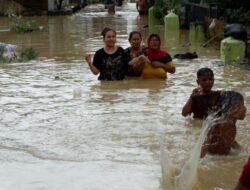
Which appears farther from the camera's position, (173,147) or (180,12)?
(180,12)

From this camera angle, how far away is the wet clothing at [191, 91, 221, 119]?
21.7 ft

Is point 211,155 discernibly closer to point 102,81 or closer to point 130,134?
point 130,134

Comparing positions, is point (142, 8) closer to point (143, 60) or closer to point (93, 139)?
point (143, 60)

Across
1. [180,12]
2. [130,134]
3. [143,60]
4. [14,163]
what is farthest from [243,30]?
[180,12]

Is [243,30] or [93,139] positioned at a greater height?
[243,30]

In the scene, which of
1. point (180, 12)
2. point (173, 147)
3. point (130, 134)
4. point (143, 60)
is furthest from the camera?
point (180, 12)

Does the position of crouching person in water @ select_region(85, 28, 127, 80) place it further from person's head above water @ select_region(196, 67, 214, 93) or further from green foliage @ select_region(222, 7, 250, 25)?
green foliage @ select_region(222, 7, 250, 25)

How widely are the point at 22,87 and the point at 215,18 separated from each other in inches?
347

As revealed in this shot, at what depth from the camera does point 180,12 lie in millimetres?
23438

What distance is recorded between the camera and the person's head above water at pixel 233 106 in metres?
5.85

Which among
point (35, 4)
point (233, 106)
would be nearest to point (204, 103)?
point (233, 106)

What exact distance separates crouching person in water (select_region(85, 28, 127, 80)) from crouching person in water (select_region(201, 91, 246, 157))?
452 cm

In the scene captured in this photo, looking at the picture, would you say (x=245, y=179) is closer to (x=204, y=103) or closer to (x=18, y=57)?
(x=204, y=103)

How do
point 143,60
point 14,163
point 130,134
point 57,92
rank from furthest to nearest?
1. point 143,60
2. point 57,92
3. point 130,134
4. point 14,163
